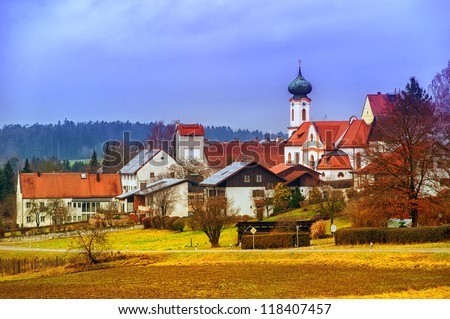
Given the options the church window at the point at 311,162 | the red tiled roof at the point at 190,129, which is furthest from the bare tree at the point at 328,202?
the church window at the point at 311,162

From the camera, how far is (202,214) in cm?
3459

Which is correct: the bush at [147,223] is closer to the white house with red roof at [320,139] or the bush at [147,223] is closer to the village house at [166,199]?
the village house at [166,199]

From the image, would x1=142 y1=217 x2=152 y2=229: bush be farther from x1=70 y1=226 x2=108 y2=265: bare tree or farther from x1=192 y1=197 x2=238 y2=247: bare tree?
x1=70 y1=226 x2=108 y2=265: bare tree

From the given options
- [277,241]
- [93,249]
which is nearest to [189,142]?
[93,249]

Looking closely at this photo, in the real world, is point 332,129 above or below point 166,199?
above

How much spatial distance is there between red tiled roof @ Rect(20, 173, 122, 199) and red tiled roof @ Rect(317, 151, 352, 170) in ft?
40.7

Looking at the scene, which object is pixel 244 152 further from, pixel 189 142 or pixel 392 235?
pixel 392 235

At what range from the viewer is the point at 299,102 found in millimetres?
75312

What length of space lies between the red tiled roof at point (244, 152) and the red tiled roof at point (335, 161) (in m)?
7.52

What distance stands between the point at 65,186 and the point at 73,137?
1162 inches

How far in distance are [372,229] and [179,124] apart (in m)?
34.4

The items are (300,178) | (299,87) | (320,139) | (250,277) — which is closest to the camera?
(250,277)
